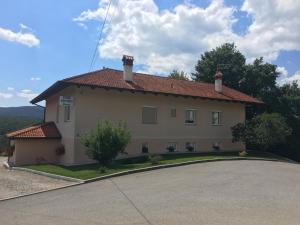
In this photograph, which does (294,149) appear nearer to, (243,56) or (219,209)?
(243,56)

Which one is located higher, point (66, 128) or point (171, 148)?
point (66, 128)

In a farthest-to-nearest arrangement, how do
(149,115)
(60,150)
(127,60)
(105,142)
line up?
(127,60)
(149,115)
(60,150)
(105,142)

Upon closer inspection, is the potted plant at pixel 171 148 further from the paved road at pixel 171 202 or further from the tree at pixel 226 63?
the tree at pixel 226 63

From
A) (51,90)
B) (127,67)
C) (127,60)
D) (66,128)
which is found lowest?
(66,128)

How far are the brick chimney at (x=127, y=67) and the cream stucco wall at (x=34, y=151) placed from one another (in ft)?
20.4

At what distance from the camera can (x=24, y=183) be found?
17.6m

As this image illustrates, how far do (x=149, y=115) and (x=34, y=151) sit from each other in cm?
762

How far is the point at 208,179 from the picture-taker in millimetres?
15914

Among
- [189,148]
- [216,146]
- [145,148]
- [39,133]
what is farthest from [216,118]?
[39,133]

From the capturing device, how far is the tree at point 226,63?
43.3 metres

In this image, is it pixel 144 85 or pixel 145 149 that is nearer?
pixel 145 149

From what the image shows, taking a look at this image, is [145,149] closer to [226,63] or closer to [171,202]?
[171,202]

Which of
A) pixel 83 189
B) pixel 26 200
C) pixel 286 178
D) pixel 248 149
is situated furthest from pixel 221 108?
pixel 26 200

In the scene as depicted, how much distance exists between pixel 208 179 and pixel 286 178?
322 cm
